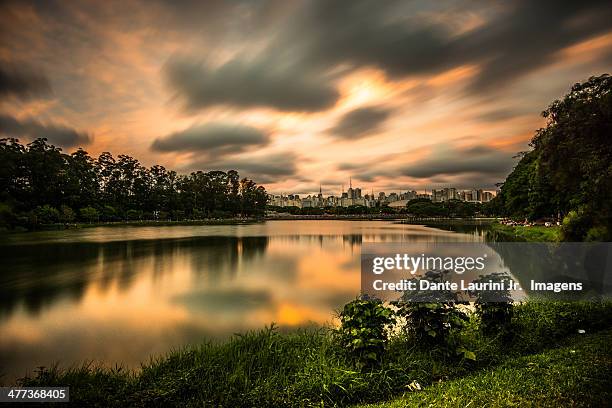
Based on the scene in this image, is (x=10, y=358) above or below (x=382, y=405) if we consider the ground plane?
below

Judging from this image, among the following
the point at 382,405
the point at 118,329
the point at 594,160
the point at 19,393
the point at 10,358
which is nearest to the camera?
the point at 382,405

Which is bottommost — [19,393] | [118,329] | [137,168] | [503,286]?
[118,329]

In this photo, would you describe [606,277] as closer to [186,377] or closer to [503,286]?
[503,286]

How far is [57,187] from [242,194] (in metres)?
49.2

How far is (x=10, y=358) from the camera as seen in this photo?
19.9 ft

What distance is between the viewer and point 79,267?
14992 millimetres

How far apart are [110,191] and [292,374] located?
6727 centimetres

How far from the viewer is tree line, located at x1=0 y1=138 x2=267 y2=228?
36.0m

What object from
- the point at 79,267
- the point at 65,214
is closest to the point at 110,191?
the point at 65,214

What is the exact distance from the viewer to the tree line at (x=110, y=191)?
36.0 metres

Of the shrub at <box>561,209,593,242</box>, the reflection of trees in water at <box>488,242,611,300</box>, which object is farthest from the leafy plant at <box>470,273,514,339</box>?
the shrub at <box>561,209,593,242</box>

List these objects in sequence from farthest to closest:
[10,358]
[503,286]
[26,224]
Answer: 1. [26,224]
2. [10,358]
3. [503,286]

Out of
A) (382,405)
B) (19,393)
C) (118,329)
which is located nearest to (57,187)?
(118,329)

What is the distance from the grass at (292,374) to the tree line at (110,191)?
60.1 ft
